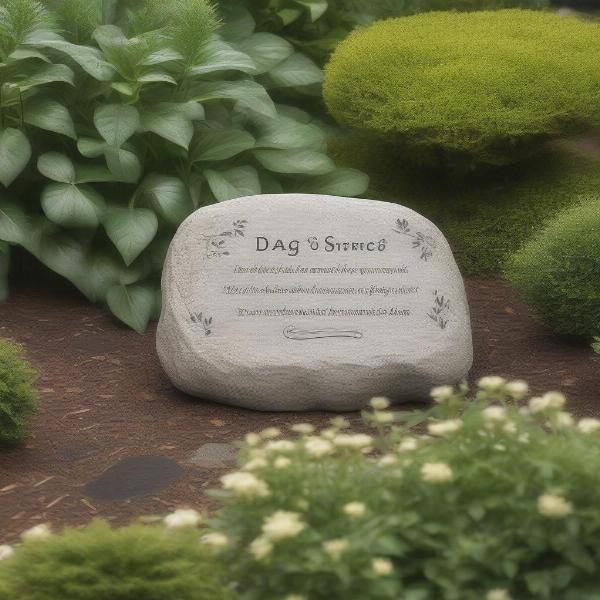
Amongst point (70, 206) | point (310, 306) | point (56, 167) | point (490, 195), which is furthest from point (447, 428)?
point (490, 195)

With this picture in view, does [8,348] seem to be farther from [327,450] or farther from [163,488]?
[327,450]

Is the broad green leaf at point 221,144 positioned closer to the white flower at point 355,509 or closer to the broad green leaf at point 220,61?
the broad green leaf at point 220,61

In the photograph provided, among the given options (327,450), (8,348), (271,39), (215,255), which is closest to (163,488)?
(8,348)

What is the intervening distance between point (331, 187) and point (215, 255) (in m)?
1.68

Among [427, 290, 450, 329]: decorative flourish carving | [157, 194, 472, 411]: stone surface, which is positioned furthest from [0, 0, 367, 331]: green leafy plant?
[427, 290, 450, 329]: decorative flourish carving

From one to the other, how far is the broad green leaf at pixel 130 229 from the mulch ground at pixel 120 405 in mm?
420

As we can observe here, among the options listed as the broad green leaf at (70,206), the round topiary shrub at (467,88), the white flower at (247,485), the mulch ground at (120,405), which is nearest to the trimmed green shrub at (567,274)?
the mulch ground at (120,405)

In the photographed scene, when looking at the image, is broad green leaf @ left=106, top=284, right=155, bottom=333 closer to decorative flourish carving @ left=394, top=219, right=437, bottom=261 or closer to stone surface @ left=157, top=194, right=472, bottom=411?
stone surface @ left=157, top=194, right=472, bottom=411

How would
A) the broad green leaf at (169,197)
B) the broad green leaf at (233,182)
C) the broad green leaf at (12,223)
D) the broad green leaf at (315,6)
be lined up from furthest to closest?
the broad green leaf at (315,6), the broad green leaf at (233,182), the broad green leaf at (169,197), the broad green leaf at (12,223)

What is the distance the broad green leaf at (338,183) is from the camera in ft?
22.2

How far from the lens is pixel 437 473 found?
8.35ft

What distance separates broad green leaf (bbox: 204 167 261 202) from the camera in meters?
6.32

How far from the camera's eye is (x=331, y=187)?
22.2 ft

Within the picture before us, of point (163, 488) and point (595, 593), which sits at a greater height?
point (595, 593)
